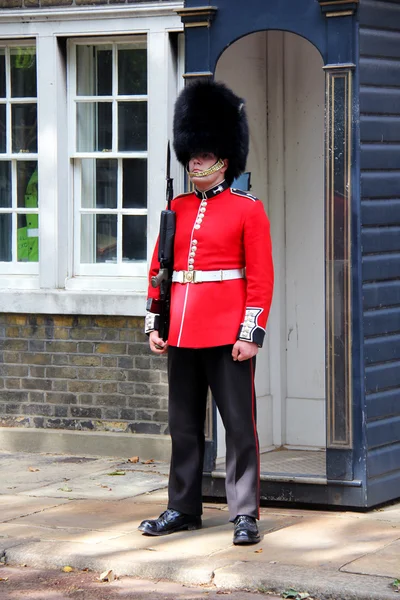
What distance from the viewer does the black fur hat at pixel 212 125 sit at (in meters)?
5.90

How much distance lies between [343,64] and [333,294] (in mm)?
1125

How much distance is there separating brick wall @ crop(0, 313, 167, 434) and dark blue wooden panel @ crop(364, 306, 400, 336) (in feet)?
7.20

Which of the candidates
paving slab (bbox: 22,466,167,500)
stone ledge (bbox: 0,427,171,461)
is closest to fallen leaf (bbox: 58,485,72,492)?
paving slab (bbox: 22,466,167,500)

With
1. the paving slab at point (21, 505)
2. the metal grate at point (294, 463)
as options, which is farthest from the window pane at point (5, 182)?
the metal grate at point (294, 463)

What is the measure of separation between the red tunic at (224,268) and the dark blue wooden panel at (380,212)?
0.69 metres

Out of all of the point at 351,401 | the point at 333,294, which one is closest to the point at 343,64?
the point at 333,294

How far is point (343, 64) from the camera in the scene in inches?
244

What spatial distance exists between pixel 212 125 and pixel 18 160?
3.27 meters

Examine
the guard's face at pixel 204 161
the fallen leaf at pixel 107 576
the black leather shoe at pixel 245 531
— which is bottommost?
the fallen leaf at pixel 107 576

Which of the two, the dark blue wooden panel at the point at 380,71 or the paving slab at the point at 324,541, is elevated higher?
the dark blue wooden panel at the point at 380,71

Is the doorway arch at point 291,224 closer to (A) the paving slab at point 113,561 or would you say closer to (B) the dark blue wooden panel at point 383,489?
(B) the dark blue wooden panel at point 383,489

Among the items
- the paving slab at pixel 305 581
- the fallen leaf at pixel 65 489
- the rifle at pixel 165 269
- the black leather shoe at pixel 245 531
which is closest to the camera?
the paving slab at pixel 305 581

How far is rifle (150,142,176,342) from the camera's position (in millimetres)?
5980

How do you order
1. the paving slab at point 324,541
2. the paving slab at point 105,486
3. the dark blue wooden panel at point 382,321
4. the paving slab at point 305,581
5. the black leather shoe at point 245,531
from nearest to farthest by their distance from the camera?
the paving slab at point 305,581 < the paving slab at point 324,541 < the black leather shoe at point 245,531 < the dark blue wooden panel at point 382,321 < the paving slab at point 105,486
